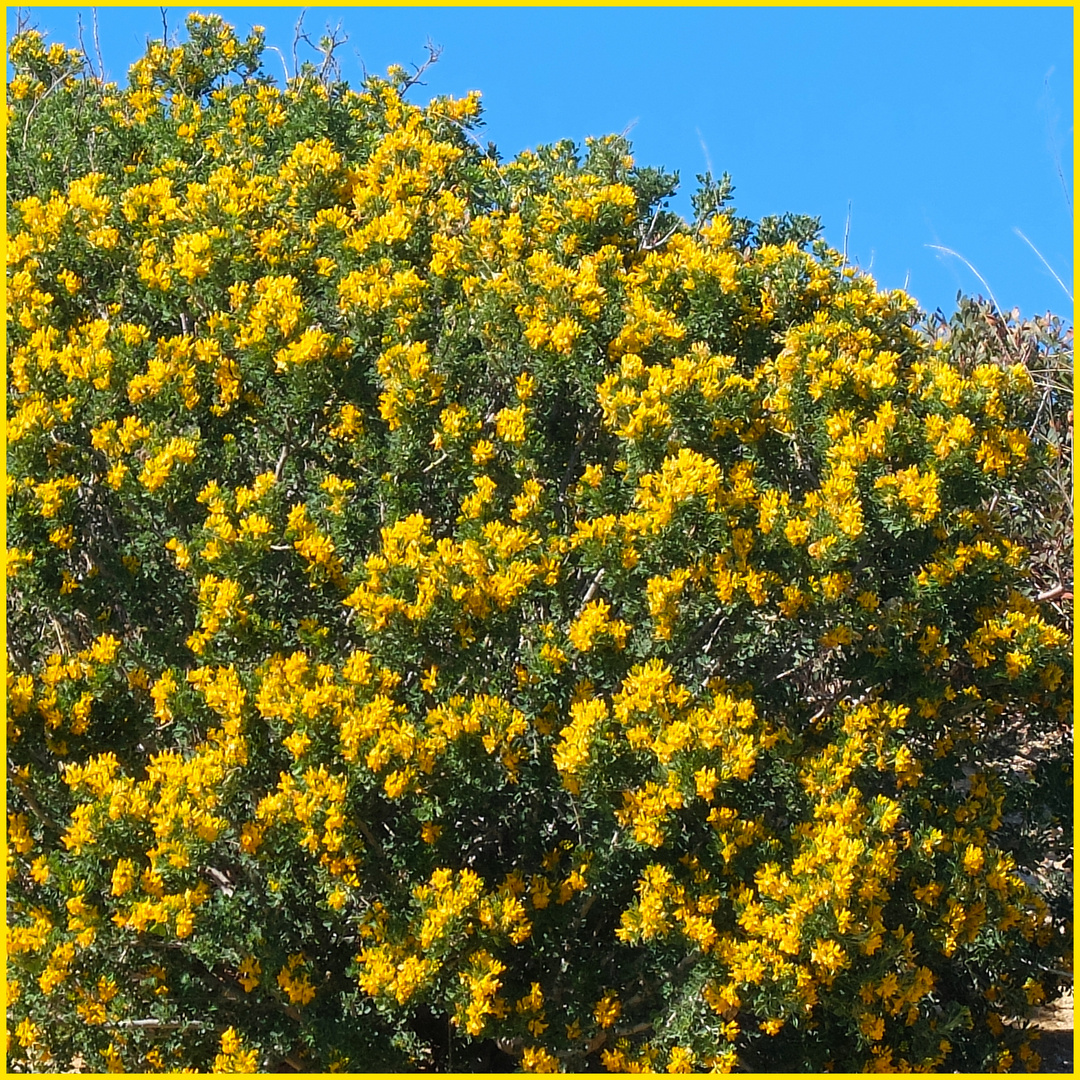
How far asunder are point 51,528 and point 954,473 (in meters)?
3.13

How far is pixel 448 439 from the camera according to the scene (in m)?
4.63

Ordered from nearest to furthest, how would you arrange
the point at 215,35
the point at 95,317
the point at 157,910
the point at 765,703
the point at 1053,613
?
the point at 157,910, the point at 765,703, the point at 95,317, the point at 1053,613, the point at 215,35

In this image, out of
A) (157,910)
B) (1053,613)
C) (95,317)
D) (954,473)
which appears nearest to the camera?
(157,910)

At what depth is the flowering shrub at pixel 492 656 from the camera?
167 inches

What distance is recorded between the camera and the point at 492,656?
4547 millimetres

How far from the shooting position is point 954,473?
457cm

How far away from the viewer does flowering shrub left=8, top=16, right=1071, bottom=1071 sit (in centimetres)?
425

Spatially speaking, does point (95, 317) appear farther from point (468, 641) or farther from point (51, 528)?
point (468, 641)

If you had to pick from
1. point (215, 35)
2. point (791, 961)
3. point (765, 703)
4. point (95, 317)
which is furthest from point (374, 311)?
point (215, 35)

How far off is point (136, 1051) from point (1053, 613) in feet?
13.8

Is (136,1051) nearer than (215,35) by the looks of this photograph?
Yes

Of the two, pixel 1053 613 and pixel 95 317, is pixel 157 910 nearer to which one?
pixel 95 317

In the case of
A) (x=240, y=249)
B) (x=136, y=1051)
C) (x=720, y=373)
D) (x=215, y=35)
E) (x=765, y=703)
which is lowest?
(x=136, y=1051)

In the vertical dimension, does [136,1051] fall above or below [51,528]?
below
